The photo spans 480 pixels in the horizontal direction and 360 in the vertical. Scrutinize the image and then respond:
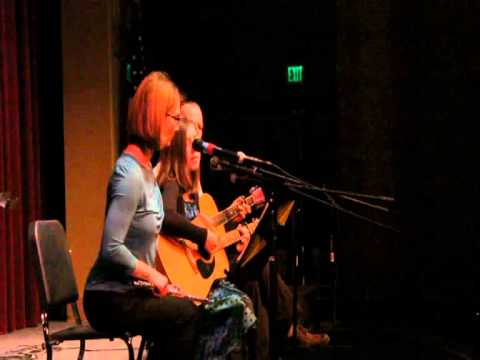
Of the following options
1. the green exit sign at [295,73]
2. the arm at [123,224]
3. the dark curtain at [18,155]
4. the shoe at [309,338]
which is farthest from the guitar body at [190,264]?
the green exit sign at [295,73]

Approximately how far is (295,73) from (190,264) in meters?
3.19

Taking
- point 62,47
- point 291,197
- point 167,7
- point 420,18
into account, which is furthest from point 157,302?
point 167,7

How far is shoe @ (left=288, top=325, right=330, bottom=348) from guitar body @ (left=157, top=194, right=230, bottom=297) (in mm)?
1041

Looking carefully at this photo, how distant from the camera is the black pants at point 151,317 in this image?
229cm

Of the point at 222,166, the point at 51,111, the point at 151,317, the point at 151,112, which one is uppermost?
the point at 51,111

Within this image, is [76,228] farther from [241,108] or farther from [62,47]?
[241,108]

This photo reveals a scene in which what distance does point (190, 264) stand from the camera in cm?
296

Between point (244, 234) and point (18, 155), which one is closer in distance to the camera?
point (244, 234)

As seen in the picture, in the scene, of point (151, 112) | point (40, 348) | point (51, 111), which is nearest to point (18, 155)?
point (51, 111)

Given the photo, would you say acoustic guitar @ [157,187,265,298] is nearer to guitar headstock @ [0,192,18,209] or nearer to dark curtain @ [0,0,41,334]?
guitar headstock @ [0,192,18,209]

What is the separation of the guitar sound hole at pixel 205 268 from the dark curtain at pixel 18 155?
6.37 feet

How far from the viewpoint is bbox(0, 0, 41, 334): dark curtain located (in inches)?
178

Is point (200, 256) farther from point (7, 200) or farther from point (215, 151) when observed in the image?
point (7, 200)

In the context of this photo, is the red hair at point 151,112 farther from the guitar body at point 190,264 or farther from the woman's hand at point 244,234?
the woman's hand at point 244,234
